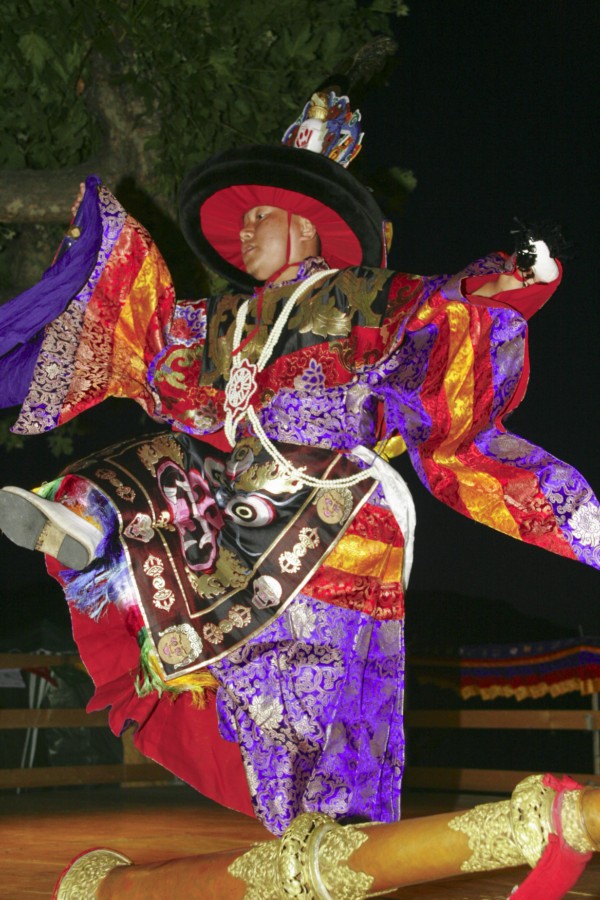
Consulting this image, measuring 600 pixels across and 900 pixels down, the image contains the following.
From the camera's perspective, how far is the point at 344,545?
2.66 metres

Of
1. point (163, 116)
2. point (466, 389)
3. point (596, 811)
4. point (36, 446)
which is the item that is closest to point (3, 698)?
point (36, 446)

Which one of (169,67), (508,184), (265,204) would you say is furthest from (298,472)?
(508,184)

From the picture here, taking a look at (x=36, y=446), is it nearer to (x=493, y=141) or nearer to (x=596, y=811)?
(x=493, y=141)

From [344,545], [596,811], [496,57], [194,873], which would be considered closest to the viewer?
[596,811]

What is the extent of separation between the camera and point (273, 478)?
266 cm

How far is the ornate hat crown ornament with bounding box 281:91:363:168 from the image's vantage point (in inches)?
121

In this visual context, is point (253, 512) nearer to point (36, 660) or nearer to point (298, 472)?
point (298, 472)

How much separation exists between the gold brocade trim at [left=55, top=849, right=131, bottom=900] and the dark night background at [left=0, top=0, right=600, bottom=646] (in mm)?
4191

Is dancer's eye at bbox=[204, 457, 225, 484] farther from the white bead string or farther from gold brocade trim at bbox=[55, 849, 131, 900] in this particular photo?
gold brocade trim at bbox=[55, 849, 131, 900]

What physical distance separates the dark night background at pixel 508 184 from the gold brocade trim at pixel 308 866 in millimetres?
4315

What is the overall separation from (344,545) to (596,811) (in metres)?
1.37

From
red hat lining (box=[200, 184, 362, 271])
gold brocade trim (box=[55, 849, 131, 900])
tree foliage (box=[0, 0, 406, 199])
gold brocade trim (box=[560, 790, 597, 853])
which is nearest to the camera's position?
A: gold brocade trim (box=[560, 790, 597, 853])

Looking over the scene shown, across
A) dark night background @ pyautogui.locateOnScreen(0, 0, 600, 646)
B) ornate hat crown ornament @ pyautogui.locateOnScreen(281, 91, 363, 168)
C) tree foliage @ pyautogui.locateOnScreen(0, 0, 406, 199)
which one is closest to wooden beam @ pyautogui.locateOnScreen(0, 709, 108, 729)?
dark night background @ pyautogui.locateOnScreen(0, 0, 600, 646)

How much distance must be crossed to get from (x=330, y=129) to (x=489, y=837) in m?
2.16
